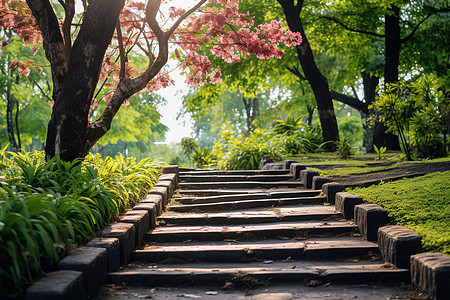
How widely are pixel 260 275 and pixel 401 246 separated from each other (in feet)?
4.11

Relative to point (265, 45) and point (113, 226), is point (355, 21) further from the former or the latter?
point (113, 226)

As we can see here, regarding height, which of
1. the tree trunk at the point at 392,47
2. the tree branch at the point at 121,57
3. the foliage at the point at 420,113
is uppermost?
the tree trunk at the point at 392,47

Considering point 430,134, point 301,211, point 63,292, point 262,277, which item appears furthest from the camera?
point 430,134

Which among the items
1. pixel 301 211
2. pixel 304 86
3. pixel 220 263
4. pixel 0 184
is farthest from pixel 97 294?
pixel 304 86

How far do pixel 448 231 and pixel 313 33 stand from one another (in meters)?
11.3

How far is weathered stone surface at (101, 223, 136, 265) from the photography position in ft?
12.5

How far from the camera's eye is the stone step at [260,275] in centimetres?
345

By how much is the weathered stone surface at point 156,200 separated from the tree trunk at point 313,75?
7200 millimetres

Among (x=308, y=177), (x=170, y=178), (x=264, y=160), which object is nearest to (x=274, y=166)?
(x=264, y=160)

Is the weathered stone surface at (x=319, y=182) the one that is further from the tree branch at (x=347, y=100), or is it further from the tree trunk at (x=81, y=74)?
the tree branch at (x=347, y=100)

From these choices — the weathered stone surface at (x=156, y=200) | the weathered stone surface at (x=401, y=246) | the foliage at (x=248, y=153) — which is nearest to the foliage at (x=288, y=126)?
the foliage at (x=248, y=153)

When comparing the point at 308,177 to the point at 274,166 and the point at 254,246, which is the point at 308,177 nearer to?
the point at 274,166

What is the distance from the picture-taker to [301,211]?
5.16 metres

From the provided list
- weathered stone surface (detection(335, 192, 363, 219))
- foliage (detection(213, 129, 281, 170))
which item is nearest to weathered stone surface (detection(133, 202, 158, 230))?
weathered stone surface (detection(335, 192, 363, 219))
